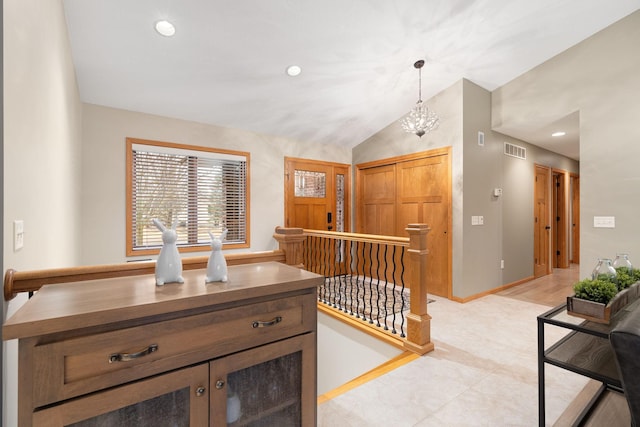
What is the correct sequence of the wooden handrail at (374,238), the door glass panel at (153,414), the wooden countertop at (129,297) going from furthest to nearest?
the wooden handrail at (374,238)
the door glass panel at (153,414)
the wooden countertop at (129,297)

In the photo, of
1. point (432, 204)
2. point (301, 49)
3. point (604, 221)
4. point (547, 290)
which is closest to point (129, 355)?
point (301, 49)

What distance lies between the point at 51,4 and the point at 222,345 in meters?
2.19

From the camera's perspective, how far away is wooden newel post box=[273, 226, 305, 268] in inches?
68.8

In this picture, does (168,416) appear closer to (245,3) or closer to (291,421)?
(291,421)

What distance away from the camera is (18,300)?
123cm

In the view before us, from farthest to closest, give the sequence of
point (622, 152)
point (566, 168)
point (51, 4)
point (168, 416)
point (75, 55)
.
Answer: point (566, 168), point (622, 152), point (75, 55), point (51, 4), point (168, 416)

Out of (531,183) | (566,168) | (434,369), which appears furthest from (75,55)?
(566,168)

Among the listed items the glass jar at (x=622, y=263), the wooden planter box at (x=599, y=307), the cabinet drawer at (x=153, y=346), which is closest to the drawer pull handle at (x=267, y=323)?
the cabinet drawer at (x=153, y=346)

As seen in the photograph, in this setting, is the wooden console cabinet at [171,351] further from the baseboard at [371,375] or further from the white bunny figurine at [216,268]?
the baseboard at [371,375]

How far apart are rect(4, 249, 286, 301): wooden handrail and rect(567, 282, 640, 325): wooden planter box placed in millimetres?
1676

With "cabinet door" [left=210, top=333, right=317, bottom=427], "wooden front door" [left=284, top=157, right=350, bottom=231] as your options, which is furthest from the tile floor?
"wooden front door" [left=284, top=157, right=350, bottom=231]

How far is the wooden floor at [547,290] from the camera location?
3.97 metres

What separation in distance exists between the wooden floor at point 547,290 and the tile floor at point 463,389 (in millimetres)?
1204

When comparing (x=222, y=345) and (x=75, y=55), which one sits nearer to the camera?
(x=222, y=345)
